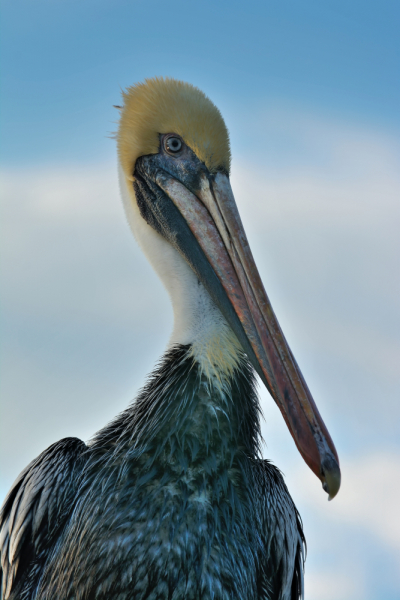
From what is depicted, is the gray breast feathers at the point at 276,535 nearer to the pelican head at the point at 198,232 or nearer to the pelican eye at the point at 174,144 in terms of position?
the pelican head at the point at 198,232

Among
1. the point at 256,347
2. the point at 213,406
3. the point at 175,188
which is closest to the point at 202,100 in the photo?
the point at 175,188

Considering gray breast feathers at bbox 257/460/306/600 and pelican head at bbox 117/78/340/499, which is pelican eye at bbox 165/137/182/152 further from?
gray breast feathers at bbox 257/460/306/600

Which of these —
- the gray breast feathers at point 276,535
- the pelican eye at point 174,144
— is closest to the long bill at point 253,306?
the pelican eye at point 174,144

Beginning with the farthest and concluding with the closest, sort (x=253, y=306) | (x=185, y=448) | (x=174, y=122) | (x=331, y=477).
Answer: (x=174, y=122)
(x=253, y=306)
(x=185, y=448)
(x=331, y=477)

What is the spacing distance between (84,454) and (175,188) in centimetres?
168

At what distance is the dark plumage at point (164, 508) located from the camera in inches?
123

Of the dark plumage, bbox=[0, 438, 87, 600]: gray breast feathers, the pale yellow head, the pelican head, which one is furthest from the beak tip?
the pale yellow head

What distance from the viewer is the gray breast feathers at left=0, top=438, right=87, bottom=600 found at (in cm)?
356

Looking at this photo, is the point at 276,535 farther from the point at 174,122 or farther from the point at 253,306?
the point at 174,122

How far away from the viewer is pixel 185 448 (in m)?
3.30

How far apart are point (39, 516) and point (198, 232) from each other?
1.86m

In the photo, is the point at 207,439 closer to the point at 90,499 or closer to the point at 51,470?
the point at 90,499

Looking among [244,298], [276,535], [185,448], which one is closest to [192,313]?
[244,298]

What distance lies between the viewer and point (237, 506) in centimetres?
331
